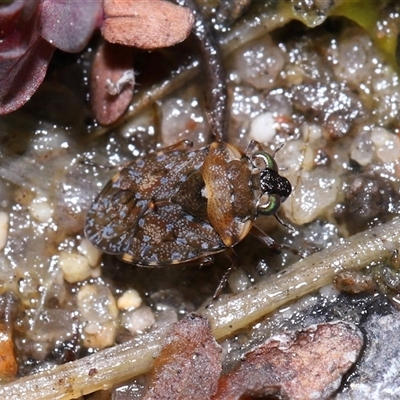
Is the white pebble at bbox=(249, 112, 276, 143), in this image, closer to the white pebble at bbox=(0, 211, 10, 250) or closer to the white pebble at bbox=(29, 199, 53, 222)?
the white pebble at bbox=(29, 199, 53, 222)

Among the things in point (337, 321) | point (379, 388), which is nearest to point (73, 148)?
point (337, 321)

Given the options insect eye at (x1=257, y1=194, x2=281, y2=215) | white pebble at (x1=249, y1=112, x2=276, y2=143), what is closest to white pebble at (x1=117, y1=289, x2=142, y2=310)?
insect eye at (x1=257, y1=194, x2=281, y2=215)

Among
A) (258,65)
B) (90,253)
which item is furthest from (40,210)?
(258,65)

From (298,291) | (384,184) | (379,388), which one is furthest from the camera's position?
(384,184)

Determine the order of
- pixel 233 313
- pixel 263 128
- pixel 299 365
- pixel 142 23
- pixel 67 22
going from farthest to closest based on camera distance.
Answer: pixel 263 128 → pixel 142 23 → pixel 233 313 → pixel 67 22 → pixel 299 365

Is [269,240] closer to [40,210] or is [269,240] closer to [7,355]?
[40,210]

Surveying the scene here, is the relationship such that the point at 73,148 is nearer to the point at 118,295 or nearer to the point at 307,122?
the point at 118,295
